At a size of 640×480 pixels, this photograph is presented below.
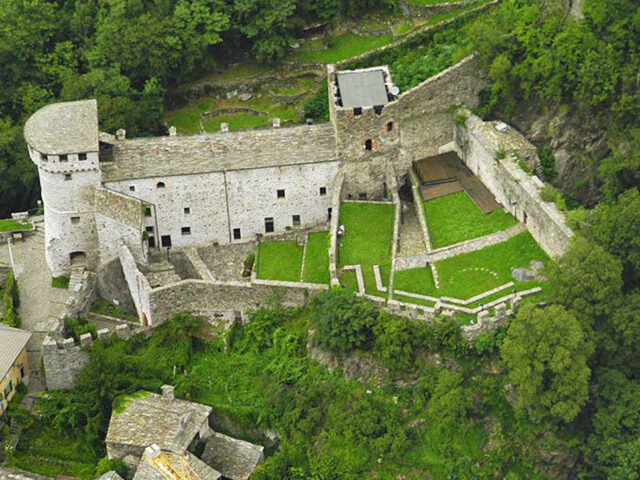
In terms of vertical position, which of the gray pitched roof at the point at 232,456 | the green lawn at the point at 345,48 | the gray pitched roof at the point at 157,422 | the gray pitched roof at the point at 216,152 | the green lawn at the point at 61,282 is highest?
the green lawn at the point at 345,48

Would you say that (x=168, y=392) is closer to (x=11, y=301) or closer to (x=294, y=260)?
(x=294, y=260)

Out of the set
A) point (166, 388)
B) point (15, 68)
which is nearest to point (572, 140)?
point (166, 388)

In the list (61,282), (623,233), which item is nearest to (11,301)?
(61,282)

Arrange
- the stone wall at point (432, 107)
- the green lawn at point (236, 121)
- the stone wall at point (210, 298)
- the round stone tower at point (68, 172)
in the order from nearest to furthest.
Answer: the stone wall at point (210, 298), the round stone tower at point (68, 172), the stone wall at point (432, 107), the green lawn at point (236, 121)

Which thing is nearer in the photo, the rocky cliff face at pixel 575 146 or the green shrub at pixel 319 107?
the rocky cliff face at pixel 575 146

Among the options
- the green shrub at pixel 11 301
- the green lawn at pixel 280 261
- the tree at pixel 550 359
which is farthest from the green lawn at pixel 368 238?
the green shrub at pixel 11 301

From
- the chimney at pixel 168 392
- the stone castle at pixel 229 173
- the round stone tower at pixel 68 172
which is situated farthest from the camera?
the stone castle at pixel 229 173

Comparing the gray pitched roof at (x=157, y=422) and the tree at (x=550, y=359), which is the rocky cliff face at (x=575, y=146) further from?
the gray pitched roof at (x=157, y=422)

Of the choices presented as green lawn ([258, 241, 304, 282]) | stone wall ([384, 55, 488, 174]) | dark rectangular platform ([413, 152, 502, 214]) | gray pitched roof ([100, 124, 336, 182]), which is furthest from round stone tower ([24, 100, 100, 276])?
dark rectangular platform ([413, 152, 502, 214])
